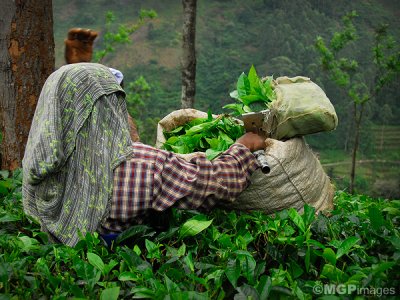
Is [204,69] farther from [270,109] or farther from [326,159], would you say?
[270,109]

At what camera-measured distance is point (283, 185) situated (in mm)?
2488

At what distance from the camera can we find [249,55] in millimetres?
39625

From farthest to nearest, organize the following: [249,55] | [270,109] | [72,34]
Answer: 1. [249,55]
2. [72,34]
3. [270,109]

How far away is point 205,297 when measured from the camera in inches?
62.0

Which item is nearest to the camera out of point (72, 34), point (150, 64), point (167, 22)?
point (72, 34)

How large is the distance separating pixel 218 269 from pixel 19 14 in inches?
95.3

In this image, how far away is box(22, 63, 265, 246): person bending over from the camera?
6.77 ft

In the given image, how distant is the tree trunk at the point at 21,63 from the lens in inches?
131

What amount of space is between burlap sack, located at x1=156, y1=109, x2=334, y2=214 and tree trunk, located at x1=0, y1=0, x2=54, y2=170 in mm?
1579

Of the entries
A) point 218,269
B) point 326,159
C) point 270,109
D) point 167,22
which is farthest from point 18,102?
point 167,22

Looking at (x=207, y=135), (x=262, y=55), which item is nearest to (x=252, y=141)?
(x=207, y=135)

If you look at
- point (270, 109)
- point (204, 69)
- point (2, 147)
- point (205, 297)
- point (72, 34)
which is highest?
point (72, 34)

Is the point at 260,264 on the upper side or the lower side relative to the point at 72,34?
lower

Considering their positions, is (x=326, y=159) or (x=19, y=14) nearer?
(x=19, y=14)
